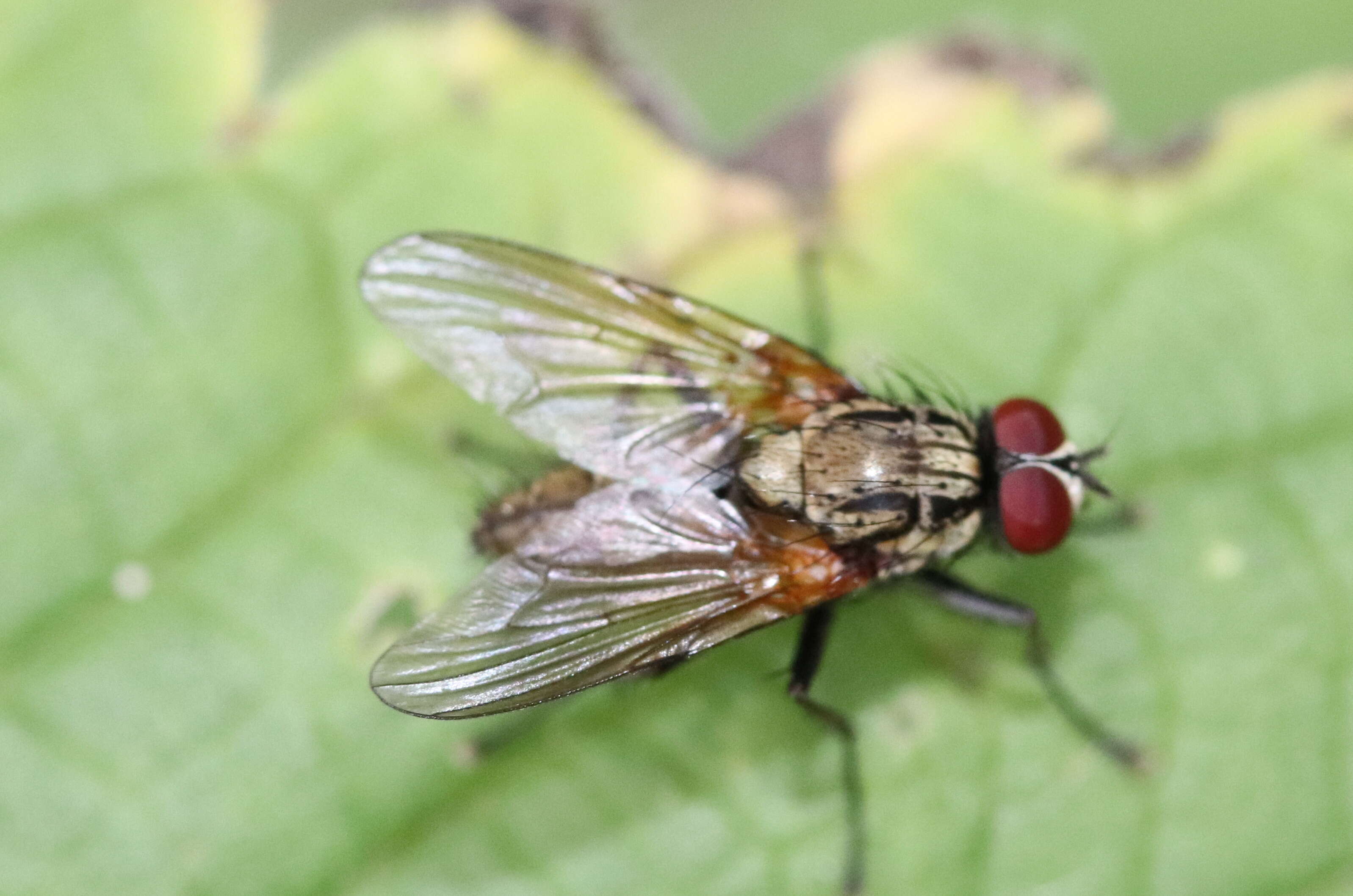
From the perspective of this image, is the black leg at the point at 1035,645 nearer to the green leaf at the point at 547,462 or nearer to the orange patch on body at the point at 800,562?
the green leaf at the point at 547,462

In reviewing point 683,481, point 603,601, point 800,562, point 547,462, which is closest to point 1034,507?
point 800,562

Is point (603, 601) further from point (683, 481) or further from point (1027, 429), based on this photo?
point (1027, 429)

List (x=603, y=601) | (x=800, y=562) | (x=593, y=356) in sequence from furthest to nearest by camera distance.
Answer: (x=593, y=356)
(x=800, y=562)
(x=603, y=601)

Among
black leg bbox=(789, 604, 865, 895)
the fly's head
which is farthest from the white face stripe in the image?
black leg bbox=(789, 604, 865, 895)

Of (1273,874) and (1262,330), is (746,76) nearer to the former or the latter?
(1262,330)

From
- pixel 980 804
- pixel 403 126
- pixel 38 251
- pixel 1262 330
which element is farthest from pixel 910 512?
pixel 38 251

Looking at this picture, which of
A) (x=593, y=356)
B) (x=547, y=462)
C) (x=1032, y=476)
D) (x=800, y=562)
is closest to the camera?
(x=800, y=562)

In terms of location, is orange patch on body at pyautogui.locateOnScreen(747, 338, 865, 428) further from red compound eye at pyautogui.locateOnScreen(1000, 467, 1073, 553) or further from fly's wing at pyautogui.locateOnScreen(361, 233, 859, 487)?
red compound eye at pyautogui.locateOnScreen(1000, 467, 1073, 553)
